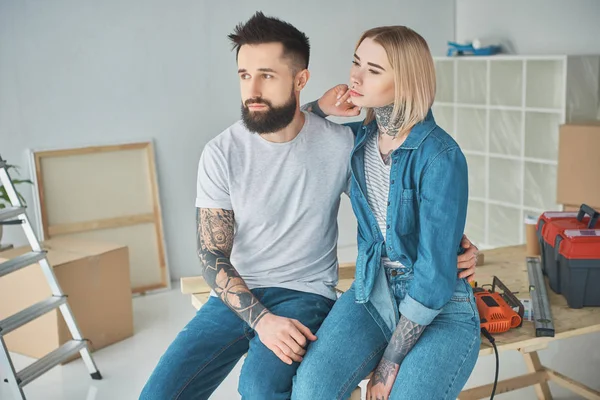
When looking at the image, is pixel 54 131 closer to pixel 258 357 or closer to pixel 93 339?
pixel 93 339

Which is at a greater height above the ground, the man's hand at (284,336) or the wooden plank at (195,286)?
the man's hand at (284,336)

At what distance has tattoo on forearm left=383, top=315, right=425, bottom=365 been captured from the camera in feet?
6.61

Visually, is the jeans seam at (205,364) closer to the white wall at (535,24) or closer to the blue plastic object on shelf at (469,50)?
the white wall at (535,24)

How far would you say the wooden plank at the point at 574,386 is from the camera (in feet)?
9.64

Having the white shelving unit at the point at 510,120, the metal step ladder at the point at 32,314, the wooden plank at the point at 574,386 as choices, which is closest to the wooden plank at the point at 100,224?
the metal step ladder at the point at 32,314

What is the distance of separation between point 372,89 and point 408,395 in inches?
33.3

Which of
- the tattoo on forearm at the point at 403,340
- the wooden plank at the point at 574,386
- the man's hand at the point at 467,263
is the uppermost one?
the man's hand at the point at 467,263

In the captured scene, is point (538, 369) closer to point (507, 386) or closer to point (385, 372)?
point (507, 386)

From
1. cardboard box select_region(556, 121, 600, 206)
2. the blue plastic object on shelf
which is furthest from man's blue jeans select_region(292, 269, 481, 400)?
the blue plastic object on shelf

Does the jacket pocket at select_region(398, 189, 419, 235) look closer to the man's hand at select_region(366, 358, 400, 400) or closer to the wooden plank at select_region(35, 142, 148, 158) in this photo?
the man's hand at select_region(366, 358, 400, 400)

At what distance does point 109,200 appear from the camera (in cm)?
480

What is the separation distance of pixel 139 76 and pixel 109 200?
2.73 ft

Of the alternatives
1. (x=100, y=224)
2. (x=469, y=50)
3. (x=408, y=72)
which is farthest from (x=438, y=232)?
(x=469, y=50)

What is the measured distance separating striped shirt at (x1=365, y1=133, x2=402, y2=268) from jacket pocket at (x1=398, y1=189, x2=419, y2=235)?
0.07 metres
